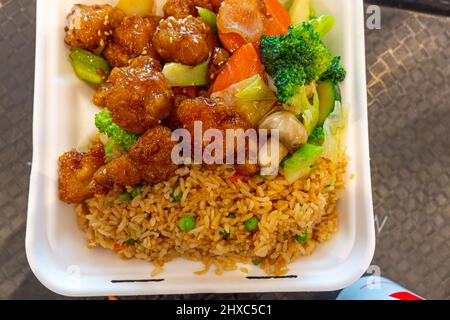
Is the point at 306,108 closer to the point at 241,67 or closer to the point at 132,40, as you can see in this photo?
the point at 241,67

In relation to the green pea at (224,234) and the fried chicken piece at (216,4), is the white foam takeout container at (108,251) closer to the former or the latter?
the green pea at (224,234)

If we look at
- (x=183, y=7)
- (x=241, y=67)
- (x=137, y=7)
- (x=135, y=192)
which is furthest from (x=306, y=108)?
(x=137, y=7)

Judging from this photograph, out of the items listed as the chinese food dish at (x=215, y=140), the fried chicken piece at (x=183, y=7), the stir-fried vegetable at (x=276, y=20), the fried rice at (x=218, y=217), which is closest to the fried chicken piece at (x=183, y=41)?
the chinese food dish at (x=215, y=140)
